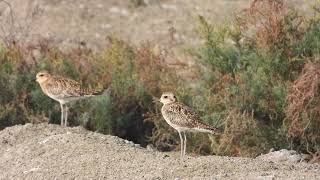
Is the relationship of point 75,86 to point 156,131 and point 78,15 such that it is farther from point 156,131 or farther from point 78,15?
point 78,15

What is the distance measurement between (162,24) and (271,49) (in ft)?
29.8

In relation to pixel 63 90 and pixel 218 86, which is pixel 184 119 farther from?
pixel 218 86

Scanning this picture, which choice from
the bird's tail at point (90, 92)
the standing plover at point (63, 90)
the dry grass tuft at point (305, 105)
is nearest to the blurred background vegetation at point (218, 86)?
the dry grass tuft at point (305, 105)

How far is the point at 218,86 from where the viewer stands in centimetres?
1495

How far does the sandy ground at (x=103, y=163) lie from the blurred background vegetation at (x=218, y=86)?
218cm

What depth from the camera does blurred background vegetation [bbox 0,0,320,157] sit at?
14.2 m

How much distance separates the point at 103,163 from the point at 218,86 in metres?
4.07

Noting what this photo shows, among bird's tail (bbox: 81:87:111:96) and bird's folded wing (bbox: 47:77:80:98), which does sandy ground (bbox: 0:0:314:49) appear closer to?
bird's tail (bbox: 81:87:111:96)

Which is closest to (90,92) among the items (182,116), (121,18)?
(182,116)

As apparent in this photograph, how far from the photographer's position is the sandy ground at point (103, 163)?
34.6 feet

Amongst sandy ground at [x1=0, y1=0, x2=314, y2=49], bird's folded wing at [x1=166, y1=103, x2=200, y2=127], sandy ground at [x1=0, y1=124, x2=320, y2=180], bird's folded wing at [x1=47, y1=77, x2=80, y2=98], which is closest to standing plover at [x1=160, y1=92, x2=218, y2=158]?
bird's folded wing at [x1=166, y1=103, x2=200, y2=127]

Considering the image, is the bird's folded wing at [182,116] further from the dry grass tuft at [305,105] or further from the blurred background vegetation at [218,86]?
the dry grass tuft at [305,105]

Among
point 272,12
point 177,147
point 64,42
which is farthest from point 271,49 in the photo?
point 64,42

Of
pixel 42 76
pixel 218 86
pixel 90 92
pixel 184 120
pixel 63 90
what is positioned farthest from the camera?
pixel 218 86
